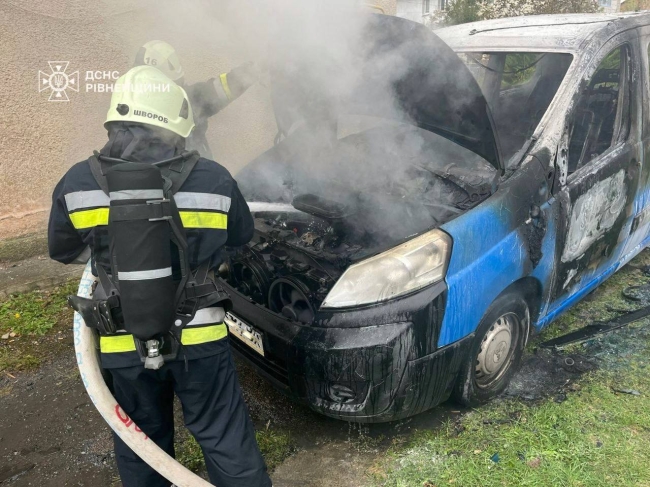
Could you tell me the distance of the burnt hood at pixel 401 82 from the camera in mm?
2436

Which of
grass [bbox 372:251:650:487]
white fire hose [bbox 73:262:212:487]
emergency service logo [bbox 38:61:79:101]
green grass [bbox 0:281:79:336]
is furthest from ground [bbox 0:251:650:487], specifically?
emergency service logo [bbox 38:61:79:101]

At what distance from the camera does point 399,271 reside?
220 centimetres

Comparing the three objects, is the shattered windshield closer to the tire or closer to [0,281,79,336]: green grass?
the tire


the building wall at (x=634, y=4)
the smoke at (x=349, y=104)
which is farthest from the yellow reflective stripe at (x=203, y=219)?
the building wall at (x=634, y=4)

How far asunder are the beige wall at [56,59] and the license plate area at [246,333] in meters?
2.43

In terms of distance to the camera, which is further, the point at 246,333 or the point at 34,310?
the point at 34,310

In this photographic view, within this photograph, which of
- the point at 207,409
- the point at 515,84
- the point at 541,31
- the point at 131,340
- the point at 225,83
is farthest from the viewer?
the point at 515,84

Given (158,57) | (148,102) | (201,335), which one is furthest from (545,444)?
(158,57)

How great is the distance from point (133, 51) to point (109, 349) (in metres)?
3.94

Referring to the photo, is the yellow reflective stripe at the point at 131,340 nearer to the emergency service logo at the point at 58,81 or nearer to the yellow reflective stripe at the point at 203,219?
the yellow reflective stripe at the point at 203,219

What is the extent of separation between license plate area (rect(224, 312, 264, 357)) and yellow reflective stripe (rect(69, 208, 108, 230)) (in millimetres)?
1001

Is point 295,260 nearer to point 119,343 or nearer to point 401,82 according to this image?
point 119,343

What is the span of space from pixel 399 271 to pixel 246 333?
2.92 ft

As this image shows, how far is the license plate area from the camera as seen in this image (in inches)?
97.8
